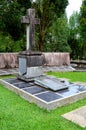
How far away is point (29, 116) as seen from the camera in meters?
4.15

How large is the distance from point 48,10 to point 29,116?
40.9 feet

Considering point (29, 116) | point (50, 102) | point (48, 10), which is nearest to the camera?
point (29, 116)

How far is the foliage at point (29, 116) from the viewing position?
12.1ft

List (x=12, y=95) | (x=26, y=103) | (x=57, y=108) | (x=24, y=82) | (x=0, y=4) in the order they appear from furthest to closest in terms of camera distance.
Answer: (x=0, y=4), (x=24, y=82), (x=12, y=95), (x=26, y=103), (x=57, y=108)

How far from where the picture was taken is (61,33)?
69.1ft

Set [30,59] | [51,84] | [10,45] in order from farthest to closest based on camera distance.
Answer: [10,45]
[30,59]
[51,84]

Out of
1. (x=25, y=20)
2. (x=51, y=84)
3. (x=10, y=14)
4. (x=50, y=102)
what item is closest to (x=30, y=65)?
(x=51, y=84)

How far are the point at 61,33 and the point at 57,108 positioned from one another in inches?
672

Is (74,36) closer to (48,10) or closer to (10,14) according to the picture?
(48,10)

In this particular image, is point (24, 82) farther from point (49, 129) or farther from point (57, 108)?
point (49, 129)

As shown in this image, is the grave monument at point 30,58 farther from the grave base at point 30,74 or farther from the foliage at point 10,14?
the foliage at point 10,14

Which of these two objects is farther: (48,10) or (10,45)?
(10,45)

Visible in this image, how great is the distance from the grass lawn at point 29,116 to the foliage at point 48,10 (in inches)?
418

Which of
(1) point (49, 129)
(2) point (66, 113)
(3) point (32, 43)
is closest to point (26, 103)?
(2) point (66, 113)
